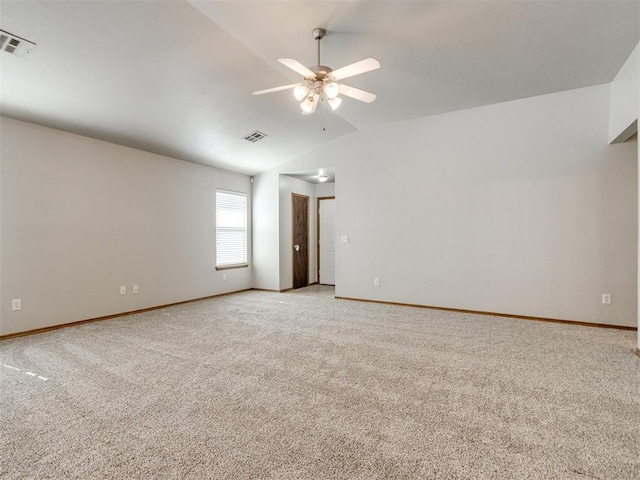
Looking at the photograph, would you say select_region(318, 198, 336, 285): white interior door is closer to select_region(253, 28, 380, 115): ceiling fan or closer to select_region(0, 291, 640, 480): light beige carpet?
select_region(0, 291, 640, 480): light beige carpet

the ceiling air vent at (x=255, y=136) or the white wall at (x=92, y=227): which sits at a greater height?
the ceiling air vent at (x=255, y=136)

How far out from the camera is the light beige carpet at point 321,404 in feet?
5.50

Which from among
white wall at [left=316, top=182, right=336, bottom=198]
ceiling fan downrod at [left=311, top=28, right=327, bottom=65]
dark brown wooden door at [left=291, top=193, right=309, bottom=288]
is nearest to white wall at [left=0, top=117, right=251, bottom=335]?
dark brown wooden door at [left=291, top=193, right=309, bottom=288]

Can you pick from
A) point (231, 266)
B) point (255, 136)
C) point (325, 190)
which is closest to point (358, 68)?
point (255, 136)

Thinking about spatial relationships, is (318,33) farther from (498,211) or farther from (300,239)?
(300,239)

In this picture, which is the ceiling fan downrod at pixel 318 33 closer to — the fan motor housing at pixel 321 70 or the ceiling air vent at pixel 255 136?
the fan motor housing at pixel 321 70

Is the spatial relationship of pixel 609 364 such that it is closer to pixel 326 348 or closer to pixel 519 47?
pixel 326 348

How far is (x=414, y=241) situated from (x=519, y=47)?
2.86 metres

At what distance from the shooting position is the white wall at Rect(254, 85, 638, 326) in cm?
409

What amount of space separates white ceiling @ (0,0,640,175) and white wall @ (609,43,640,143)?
0.12 metres

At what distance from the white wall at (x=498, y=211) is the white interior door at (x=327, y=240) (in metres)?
1.74

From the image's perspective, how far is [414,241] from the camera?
209 inches

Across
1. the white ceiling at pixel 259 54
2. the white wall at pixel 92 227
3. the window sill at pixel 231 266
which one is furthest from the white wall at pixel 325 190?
the white ceiling at pixel 259 54

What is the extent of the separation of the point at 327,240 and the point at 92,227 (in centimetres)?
470
